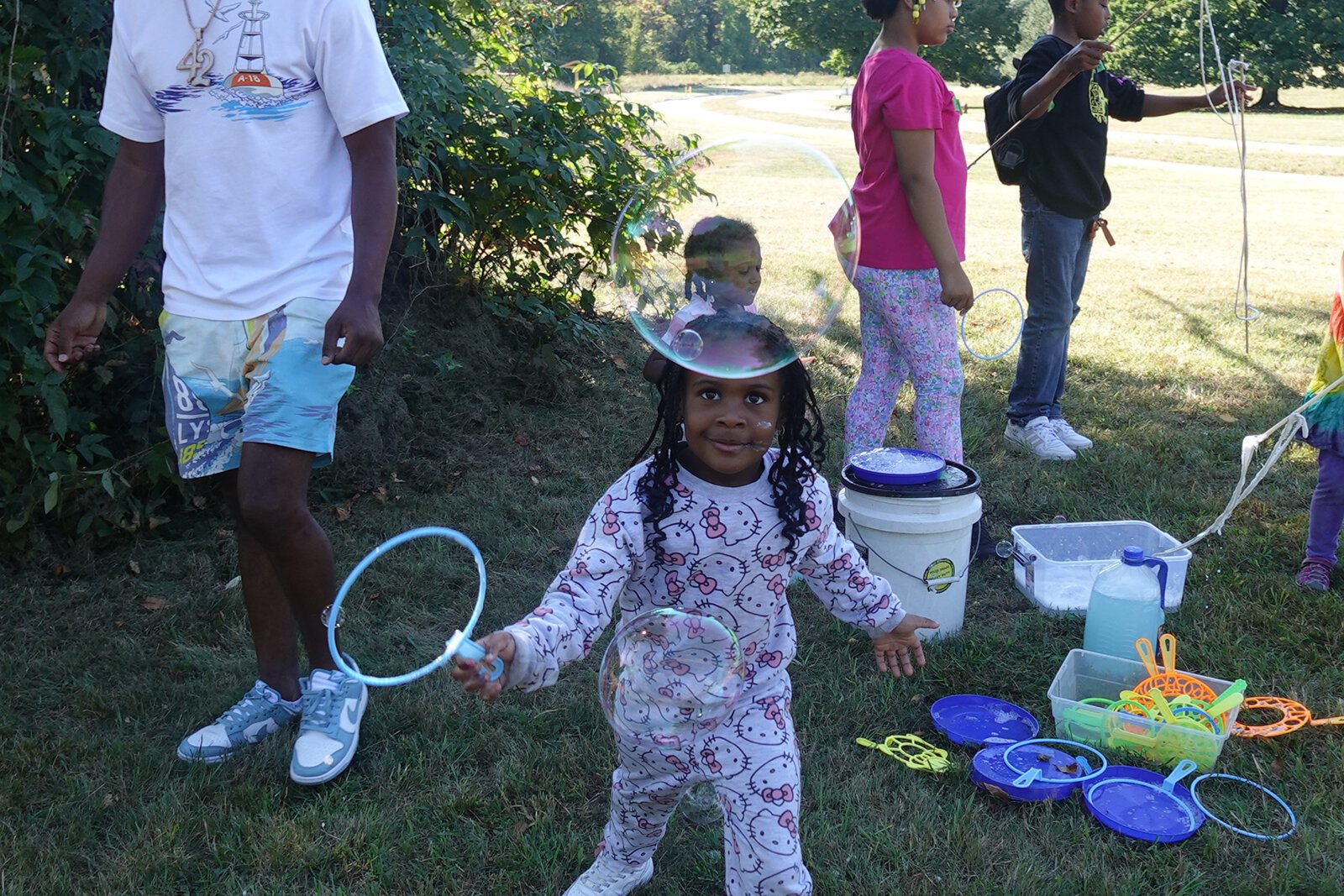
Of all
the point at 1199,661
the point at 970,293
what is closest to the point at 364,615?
the point at 970,293

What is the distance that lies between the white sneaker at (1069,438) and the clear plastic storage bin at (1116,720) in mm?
2066

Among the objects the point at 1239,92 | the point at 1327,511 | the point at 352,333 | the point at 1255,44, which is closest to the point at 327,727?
the point at 352,333

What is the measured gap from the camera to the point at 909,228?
381 centimetres

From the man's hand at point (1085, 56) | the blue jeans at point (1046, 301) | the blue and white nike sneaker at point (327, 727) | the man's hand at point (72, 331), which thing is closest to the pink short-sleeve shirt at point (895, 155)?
the man's hand at point (1085, 56)

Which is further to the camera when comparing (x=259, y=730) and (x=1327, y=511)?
(x=1327, y=511)

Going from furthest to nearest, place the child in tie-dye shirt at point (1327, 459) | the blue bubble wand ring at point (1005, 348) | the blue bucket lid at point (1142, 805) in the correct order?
the blue bubble wand ring at point (1005, 348), the child in tie-dye shirt at point (1327, 459), the blue bucket lid at point (1142, 805)

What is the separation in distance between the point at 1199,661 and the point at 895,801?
123 centimetres

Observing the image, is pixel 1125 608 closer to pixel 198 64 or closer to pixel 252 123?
pixel 252 123

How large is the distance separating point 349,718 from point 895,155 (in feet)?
7.79

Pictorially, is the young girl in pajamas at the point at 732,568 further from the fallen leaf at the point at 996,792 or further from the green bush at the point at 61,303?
the green bush at the point at 61,303

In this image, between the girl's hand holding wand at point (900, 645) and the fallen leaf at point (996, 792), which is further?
the fallen leaf at point (996, 792)

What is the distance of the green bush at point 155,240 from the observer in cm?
377

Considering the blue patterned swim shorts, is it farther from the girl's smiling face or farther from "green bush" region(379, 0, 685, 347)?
"green bush" region(379, 0, 685, 347)

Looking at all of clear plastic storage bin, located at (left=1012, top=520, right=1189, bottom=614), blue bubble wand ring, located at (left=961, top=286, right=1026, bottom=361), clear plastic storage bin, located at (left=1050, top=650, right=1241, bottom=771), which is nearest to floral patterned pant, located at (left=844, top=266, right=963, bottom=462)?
clear plastic storage bin, located at (left=1012, top=520, right=1189, bottom=614)
